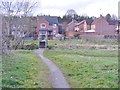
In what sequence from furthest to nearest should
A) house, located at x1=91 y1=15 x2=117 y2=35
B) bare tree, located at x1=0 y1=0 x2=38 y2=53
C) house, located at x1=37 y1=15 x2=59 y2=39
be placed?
house, located at x1=91 y1=15 x2=117 y2=35, house, located at x1=37 y1=15 x2=59 y2=39, bare tree, located at x1=0 y1=0 x2=38 y2=53

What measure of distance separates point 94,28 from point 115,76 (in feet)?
226

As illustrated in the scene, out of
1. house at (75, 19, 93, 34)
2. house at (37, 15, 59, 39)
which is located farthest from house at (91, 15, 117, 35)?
house at (37, 15, 59, 39)

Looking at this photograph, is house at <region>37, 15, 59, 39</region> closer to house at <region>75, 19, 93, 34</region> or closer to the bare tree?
house at <region>75, 19, 93, 34</region>

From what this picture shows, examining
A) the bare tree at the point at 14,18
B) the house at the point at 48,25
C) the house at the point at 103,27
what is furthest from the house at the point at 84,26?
the bare tree at the point at 14,18

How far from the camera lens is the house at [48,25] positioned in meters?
76.2

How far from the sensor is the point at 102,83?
31.6 ft

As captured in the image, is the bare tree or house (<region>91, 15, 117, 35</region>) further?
house (<region>91, 15, 117, 35</region>)

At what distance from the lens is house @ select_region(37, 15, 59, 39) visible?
7621cm

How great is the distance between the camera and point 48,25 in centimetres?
8031

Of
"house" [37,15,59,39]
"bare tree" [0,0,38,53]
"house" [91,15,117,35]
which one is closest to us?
"bare tree" [0,0,38,53]

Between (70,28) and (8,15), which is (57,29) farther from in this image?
(8,15)

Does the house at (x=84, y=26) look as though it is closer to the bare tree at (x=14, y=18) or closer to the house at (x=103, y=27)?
the house at (x=103, y=27)

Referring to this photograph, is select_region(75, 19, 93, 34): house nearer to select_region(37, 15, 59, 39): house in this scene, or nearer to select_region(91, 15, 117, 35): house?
select_region(91, 15, 117, 35): house

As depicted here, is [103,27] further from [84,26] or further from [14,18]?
[14,18]
